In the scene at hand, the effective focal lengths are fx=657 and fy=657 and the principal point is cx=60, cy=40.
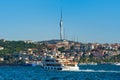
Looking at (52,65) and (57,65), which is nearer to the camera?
(57,65)

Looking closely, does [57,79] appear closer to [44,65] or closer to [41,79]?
[41,79]

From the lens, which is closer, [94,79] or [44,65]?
[94,79]

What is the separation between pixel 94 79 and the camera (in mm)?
115062

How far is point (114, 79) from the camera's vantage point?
11750 cm

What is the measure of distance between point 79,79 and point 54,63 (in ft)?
208

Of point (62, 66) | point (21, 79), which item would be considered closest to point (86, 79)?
point (21, 79)

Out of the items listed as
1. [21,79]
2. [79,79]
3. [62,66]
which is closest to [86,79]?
[79,79]

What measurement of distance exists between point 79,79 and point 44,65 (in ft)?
227

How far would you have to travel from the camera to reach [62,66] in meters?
177

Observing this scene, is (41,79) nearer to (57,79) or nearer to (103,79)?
(57,79)

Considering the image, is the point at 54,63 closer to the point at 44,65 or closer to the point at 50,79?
the point at 44,65

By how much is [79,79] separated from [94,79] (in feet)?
8.89

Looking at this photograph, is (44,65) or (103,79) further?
(44,65)

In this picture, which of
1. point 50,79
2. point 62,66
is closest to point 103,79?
point 50,79
